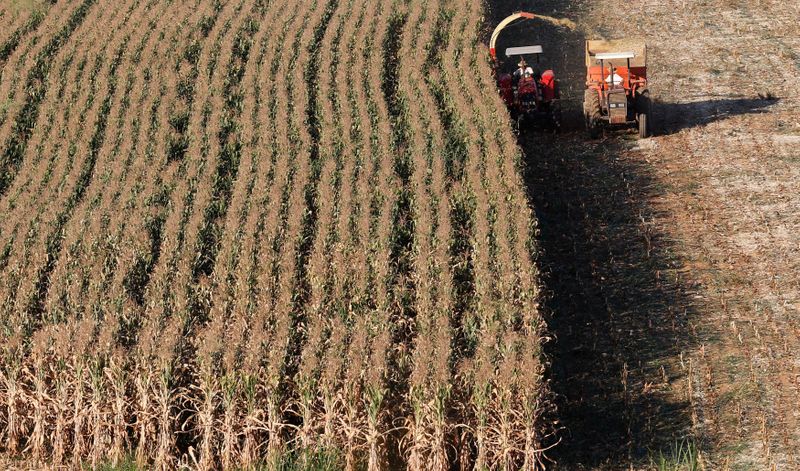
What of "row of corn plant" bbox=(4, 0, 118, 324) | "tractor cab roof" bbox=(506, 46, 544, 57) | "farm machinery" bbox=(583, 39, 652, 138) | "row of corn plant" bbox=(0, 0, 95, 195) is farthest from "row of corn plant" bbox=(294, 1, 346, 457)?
"row of corn plant" bbox=(0, 0, 95, 195)

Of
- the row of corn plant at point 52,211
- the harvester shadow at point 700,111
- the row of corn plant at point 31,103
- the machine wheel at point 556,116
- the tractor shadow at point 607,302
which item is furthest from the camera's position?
the harvester shadow at point 700,111

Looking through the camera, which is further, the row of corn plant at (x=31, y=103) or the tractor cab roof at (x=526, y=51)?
the tractor cab roof at (x=526, y=51)

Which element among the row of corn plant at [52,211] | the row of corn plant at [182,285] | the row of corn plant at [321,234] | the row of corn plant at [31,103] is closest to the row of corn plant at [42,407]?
the row of corn plant at [182,285]

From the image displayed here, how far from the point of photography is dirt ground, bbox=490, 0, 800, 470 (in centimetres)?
1521

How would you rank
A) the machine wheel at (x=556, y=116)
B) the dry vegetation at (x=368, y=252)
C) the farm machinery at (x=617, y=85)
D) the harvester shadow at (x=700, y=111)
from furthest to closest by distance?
the harvester shadow at (x=700, y=111) < the machine wheel at (x=556, y=116) < the farm machinery at (x=617, y=85) < the dry vegetation at (x=368, y=252)

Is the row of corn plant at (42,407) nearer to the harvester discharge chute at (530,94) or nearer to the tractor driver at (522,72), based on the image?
the harvester discharge chute at (530,94)

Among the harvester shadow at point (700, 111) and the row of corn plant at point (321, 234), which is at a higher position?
the row of corn plant at point (321, 234)

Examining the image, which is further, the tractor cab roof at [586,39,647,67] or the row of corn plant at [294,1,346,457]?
the tractor cab roof at [586,39,647,67]

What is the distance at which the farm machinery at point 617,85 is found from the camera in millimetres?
24453

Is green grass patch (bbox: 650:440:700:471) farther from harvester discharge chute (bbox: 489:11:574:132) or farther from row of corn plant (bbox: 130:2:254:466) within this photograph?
harvester discharge chute (bbox: 489:11:574:132)

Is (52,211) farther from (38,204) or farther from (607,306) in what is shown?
(607,306)

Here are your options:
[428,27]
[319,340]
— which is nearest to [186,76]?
[428,27]

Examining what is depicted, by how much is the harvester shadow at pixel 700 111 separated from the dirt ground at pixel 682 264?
0.18 ft

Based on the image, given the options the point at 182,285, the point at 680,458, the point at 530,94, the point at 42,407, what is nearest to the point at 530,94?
the point at 530,94
